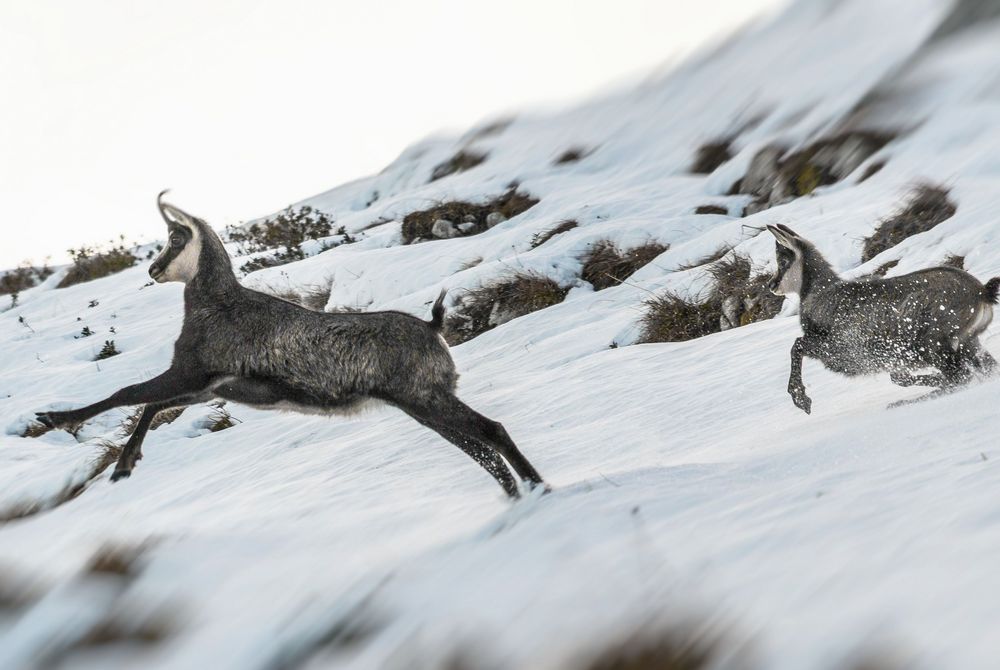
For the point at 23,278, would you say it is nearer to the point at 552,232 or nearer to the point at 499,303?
the point at 552,232

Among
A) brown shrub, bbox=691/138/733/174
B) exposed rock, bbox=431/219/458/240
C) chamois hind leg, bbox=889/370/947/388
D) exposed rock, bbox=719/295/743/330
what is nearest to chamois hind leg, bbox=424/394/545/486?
A: chamois hind leg, bbox=889/370/947/388

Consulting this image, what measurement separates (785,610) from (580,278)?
9086mm

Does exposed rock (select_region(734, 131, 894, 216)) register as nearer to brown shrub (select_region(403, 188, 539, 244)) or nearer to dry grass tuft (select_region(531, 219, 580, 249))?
dry grass tuft (select_region(531, 219, 580, 249))

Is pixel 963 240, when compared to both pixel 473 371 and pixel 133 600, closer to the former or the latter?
pixel 473 371

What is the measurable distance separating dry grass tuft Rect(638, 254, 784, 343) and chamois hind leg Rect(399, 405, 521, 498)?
170 inches

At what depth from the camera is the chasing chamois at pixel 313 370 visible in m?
4.28

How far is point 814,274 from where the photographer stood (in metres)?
5.34

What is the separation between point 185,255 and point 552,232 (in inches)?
346

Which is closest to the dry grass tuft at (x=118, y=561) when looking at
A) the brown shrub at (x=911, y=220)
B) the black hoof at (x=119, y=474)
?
the black hoof at (x=119, y=474)

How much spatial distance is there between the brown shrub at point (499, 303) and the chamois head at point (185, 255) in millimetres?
5883

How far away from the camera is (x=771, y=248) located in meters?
9.25

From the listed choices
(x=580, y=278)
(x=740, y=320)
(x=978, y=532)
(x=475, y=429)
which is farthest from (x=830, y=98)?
(x=978, y=532)

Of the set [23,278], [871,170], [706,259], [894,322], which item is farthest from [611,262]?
[23,278]

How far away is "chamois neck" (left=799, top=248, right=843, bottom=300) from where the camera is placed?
207 inches
